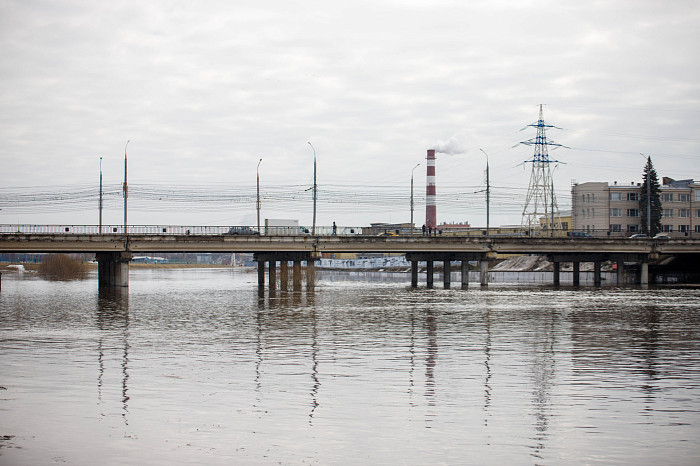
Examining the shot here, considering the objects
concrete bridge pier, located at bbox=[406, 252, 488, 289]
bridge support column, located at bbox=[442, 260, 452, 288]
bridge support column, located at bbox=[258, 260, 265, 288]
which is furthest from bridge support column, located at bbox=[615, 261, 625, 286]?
bridge support column, located at bbox=[258, 260, 265, 288]

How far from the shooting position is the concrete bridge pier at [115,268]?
81125 millimetres

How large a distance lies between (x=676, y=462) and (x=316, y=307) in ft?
139

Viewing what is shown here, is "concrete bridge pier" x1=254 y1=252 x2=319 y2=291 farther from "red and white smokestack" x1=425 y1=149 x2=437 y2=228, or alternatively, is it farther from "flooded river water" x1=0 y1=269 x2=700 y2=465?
"red and white smokestack" x1=425 y1=149 x2=437 y2=228

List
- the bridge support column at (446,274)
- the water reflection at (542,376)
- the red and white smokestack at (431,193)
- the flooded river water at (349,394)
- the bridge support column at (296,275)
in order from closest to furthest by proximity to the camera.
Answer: the flooded river water at (349,394) < the water reflection at (542,376) < the bridge support column at (296,275) < the bridge support column at (446,274) < the red and white smokestack at (431,193)

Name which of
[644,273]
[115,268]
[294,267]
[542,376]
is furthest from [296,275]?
[542,376]

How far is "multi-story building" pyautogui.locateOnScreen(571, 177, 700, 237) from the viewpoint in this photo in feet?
458

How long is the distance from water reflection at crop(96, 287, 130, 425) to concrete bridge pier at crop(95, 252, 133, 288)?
22.6 meters

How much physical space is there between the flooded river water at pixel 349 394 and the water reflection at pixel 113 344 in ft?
0.40

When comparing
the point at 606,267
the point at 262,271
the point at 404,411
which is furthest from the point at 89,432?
the point at 606,267

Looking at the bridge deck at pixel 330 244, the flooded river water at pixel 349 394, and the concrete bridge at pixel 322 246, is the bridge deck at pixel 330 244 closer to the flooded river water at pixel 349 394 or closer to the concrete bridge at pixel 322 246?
the concrete bridge at pixel 322 246

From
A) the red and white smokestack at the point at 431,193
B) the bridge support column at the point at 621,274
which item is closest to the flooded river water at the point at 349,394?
the bridge support column at the point at 621,274

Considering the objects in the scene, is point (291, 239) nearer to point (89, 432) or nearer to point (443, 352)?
point (443, 352)

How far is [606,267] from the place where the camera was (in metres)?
141

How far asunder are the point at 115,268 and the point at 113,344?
179ft
